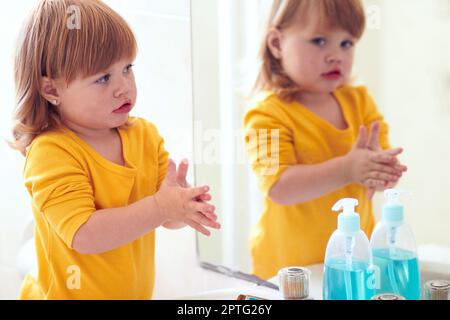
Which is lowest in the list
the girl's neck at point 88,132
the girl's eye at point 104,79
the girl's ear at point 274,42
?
the girl's neck at point 88,132

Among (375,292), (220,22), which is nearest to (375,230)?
(375,292)

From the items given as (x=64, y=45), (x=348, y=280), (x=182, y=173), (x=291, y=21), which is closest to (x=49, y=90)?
(x=64, y=45)

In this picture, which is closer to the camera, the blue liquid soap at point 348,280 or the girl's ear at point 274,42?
the blue liquid soap at point 348,280

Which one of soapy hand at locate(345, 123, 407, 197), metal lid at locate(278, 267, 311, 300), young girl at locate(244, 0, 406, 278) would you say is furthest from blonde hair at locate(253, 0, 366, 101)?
metal lid at locate(278, 267, 311, 300)

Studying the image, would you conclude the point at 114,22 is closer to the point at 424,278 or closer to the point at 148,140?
the point at 148,140

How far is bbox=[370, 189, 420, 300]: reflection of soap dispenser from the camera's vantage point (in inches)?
30.6

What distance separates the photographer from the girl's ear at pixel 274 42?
A: 2.84 feet

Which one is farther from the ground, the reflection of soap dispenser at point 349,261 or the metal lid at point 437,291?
the reflection of soap dispenser at point 349,261

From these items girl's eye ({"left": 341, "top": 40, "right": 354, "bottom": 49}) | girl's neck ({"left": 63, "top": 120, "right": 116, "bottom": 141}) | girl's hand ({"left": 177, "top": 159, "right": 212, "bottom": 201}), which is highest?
girl's eye ({"left": 341, "top": 40, "right": 354, "bottom": 49})

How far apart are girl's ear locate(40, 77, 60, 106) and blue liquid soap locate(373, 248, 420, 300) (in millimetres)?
411

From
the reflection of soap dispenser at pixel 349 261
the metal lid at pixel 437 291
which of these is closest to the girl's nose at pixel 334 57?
the reflection of soap dispenser at pixel 349 261

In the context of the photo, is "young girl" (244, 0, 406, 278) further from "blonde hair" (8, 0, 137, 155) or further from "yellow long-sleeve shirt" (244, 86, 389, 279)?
"blonde hair" (8, 0, 137, 155)

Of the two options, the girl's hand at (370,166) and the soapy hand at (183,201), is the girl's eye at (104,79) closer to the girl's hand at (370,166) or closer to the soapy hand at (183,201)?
the soapy hand at (183,201)
